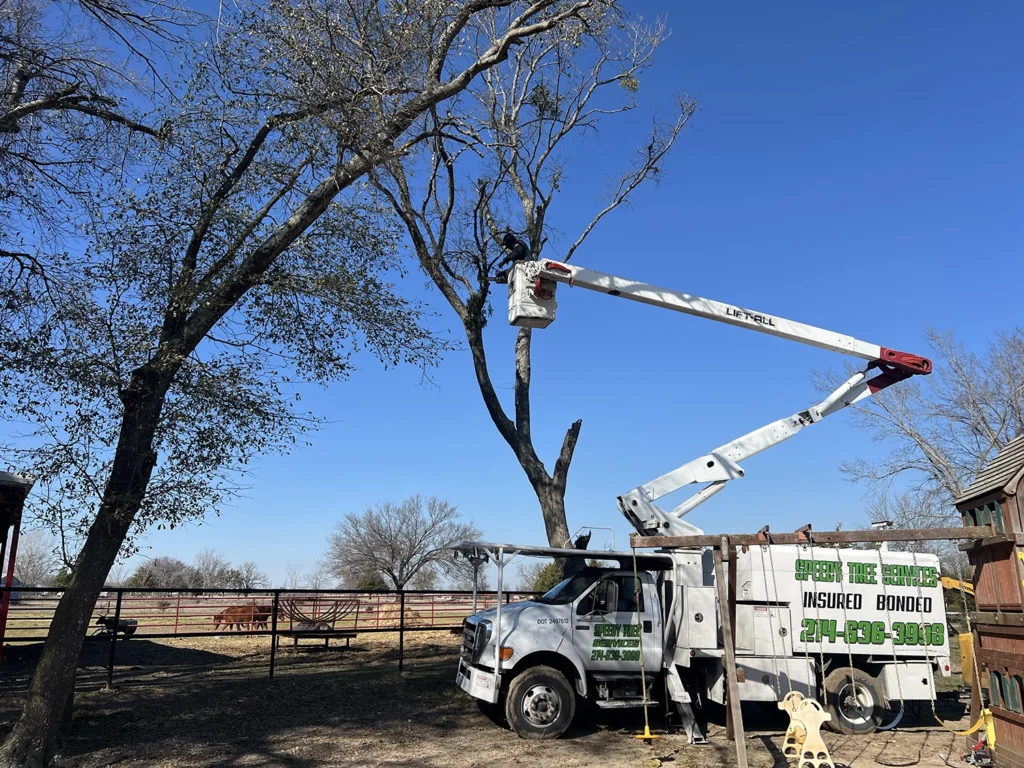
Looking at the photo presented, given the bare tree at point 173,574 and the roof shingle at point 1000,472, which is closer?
the roof shingle at point 1000,472

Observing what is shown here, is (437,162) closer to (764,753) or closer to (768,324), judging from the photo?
(768,324)

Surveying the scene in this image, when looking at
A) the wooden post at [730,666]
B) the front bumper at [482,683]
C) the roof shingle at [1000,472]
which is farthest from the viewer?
the front bumper at [482,683]

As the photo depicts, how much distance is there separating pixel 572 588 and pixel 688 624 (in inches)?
65.4

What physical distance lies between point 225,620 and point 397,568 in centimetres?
3560

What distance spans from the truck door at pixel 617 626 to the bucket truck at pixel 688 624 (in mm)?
17

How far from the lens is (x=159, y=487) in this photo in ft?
28.4

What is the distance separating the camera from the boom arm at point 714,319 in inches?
386

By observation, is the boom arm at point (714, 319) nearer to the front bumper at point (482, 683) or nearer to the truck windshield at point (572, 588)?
the truck windshield at point (572, 588)

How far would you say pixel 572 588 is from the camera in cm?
1027

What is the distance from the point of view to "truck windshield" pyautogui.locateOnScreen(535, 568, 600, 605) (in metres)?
10.1

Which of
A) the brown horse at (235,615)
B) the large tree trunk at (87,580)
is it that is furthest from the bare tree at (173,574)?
the large tree trunk at (87,580)

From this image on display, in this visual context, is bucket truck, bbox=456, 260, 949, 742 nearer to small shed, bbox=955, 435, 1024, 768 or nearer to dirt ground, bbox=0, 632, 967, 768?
dirt ground, bbox=0, 632, 967, 768

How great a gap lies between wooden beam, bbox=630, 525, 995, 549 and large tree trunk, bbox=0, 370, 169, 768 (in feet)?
19.5

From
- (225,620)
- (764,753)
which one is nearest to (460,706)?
(764,753)
